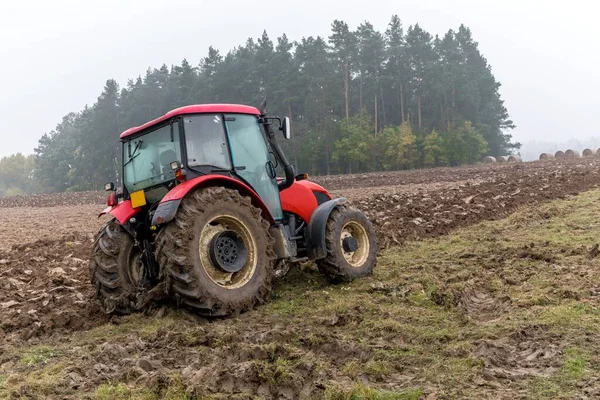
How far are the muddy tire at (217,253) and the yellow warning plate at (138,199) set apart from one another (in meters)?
0.80

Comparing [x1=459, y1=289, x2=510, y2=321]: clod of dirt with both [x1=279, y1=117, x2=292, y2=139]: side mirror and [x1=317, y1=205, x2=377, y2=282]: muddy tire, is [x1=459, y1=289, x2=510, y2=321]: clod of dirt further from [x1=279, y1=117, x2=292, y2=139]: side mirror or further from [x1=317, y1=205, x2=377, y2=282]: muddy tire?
[x1=279, y1=117, x2=292, y2=139]: side mirror

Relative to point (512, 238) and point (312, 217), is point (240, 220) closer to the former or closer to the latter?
point (312, 217)

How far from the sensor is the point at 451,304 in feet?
18.1

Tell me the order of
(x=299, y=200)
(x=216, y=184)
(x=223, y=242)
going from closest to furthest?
(x=223, y=242) < (x=216, y=184) < (x=299, y=200)

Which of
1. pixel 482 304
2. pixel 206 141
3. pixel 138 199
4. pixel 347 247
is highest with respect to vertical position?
pixel 206 141

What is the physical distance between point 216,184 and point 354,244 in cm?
232

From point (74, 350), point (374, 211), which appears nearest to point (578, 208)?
point (374, 211)

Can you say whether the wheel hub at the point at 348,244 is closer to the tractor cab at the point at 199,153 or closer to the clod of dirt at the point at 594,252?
the tractor cab at the point at 199,153

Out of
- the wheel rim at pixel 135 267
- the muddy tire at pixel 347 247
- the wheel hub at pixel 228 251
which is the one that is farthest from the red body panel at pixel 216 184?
the wheel rim at pixel 135 267

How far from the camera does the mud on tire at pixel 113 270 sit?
19.1 feet

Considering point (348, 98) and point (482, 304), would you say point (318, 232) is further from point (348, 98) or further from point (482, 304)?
point (348, 98)

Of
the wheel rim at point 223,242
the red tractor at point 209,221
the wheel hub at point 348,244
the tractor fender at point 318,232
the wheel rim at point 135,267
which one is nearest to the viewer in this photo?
the red tractor at point 209,221

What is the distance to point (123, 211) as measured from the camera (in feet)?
20.4

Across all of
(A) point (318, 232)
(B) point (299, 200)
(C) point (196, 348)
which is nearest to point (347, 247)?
(A) point (318, 232)
